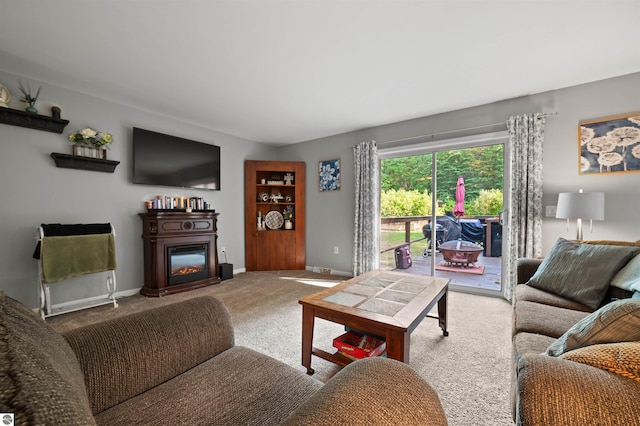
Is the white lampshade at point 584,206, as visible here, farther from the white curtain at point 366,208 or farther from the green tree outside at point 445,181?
the white curtain at point 366,208

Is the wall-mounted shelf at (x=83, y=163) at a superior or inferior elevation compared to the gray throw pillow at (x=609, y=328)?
superior

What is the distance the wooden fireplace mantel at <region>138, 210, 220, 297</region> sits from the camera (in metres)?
3.32

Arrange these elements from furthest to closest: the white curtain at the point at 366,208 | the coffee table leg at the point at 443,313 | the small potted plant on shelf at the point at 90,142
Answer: the white curtain at the point at 366,208 < the small potted plant on shelf at the point at 90,142 < the coffee table leg at the point at 443,313

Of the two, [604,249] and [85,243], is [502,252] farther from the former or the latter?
[85,243]

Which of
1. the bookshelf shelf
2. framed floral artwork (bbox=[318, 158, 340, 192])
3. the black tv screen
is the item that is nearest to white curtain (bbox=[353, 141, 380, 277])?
framed floral artwork (bbox=[318, 158, 340, 192])

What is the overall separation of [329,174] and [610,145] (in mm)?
3430

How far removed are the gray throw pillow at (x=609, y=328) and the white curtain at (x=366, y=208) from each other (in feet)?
10.5

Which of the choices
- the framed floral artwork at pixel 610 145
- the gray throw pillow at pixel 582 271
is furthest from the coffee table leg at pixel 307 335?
the framed floral artwork at pixel 610 145

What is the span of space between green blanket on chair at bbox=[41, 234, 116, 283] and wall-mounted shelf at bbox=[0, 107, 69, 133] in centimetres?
117

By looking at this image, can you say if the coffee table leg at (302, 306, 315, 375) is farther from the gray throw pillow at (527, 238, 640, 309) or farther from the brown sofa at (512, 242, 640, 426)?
the gray throw pillow at (527, 238, 640, 309)

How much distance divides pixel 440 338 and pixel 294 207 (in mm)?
3351

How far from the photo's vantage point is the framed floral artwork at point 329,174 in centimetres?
455

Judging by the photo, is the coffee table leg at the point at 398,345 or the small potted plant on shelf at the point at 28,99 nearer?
the coffee table leg at the point at 398,345

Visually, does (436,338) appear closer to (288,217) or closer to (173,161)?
(288,217)
